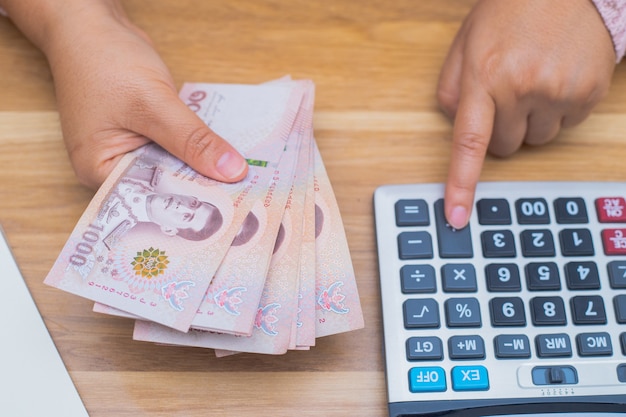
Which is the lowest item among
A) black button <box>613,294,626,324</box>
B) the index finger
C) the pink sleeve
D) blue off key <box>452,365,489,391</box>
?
blue off key <box>452,365,489,391</box>

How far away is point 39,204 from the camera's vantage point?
536 millimetres

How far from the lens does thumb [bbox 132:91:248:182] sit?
20.0 inches

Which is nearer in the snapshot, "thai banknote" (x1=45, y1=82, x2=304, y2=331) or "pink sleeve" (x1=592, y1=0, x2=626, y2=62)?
A: "thai banknote" (x1=45, y1=82, x2=304, y2=331)

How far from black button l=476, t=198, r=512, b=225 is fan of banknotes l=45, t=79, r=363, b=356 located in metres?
0.12

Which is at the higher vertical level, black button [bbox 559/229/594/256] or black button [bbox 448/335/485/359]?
black button [bbox 559/229/594/256]

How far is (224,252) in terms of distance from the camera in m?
0.47

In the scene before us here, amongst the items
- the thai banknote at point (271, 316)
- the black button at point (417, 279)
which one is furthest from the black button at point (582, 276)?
the thai banknote at point (271, 316)

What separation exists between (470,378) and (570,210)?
0.17 metres

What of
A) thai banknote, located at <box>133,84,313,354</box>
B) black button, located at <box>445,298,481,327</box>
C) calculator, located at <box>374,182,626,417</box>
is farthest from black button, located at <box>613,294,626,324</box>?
thai banknote, located at <box>133,84,313,354</box>

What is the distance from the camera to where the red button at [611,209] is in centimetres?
51

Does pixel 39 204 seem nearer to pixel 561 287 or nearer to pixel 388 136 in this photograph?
pixel 388 136

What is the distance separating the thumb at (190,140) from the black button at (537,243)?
0.75 ft

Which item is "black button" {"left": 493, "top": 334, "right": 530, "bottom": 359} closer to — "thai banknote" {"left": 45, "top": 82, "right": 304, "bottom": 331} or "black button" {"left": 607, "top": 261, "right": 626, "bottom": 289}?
"black button" {"left": 607, "top": 261, "right": 626, "bottom": 289}

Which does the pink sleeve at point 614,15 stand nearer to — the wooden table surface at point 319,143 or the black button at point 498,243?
the wooden table surface at point 319,143
